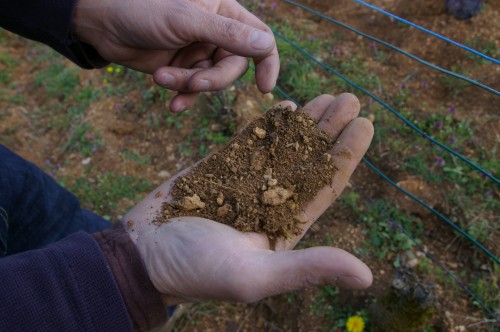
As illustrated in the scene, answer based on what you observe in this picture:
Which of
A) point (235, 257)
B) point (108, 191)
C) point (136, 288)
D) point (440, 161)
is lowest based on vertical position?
point (108, 191)

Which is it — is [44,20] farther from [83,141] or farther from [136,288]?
[83,141]

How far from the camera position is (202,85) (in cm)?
168

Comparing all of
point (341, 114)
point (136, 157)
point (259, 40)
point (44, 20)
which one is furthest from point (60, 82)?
point (341, 114)

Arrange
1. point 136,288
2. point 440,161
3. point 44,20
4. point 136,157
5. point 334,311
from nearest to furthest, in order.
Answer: point 136,288 → point 44,20 → point 334,311 → point 440,161 → point 136,157

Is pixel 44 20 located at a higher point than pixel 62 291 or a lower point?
higher

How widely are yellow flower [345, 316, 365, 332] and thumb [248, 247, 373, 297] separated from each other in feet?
3.28

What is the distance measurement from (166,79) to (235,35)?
14.1 inches

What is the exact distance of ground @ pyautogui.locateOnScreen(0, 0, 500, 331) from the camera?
2.11 metres

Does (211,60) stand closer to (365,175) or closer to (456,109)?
(365,175)

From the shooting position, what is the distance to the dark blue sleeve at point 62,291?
107 centimetres

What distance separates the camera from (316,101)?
6.11 ft

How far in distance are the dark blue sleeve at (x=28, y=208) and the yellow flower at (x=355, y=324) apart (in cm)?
143

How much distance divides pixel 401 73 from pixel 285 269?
7.81 ft

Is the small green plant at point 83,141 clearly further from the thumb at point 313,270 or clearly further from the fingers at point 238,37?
the thumb at point 313,270
